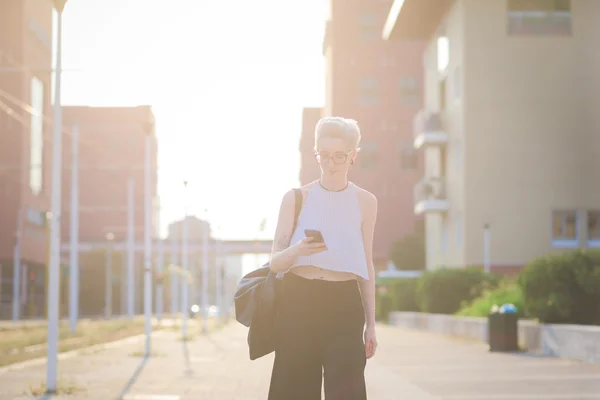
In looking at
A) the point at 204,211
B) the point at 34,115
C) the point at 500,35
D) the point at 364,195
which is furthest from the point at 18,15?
the point at 364,195

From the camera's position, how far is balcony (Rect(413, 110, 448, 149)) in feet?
177

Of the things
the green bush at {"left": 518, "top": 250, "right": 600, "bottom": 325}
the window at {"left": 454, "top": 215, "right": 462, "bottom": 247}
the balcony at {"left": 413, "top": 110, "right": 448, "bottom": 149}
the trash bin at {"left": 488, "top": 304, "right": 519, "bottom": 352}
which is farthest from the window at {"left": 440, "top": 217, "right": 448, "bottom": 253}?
the green bush at {"left": 518, "top": 250, "right": 600, "bottom": 325}

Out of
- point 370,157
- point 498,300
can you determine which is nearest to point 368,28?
point 370,157

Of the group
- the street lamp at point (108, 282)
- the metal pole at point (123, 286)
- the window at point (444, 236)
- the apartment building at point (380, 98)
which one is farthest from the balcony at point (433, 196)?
the metal pole at point (123, 286)

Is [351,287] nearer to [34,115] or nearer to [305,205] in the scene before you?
[305,205]

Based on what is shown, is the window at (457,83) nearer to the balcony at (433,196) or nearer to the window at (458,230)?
the balcony at (433,196)

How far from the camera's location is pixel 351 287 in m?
5.78

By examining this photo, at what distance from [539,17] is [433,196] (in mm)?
9937

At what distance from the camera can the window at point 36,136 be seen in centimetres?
9822

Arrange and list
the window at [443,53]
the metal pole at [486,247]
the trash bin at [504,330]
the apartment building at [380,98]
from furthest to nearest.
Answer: the apartment building at [380,98]
the window at [443,53]
the metal pole at [486,247]
the trash bin at [504,330]

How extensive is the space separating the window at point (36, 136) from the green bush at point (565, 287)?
78438 mm

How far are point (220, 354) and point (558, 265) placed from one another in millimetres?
8010

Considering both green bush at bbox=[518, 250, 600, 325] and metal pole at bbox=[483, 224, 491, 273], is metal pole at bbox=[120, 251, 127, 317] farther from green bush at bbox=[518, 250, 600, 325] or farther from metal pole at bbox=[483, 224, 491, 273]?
green bush at bbox=[518, 250, 600, 325]

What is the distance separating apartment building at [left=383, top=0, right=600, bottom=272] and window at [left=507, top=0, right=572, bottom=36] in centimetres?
4
